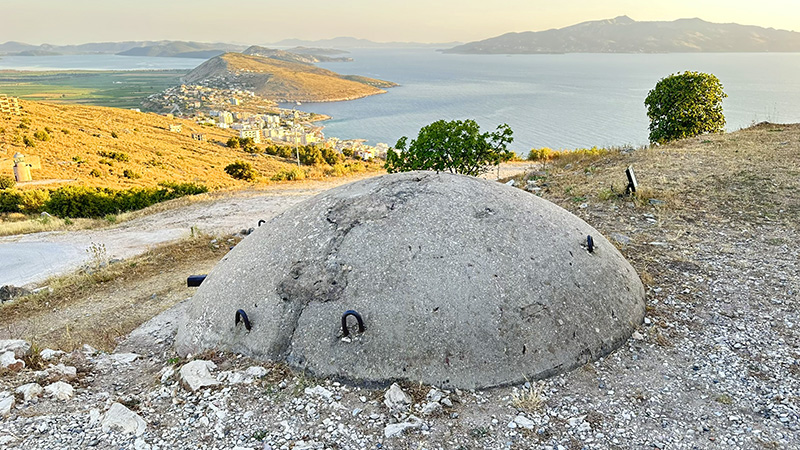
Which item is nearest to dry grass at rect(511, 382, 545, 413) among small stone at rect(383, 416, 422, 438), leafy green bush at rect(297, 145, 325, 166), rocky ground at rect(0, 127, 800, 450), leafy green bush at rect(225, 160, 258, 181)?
rocky ground at rect(0, 127, 800, 450)

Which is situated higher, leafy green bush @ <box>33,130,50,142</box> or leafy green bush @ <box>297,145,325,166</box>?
leafy green bush @ <box>33,130,50,142</box>

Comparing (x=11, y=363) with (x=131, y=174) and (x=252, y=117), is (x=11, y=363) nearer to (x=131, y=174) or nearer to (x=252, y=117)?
(x=131, y=174)

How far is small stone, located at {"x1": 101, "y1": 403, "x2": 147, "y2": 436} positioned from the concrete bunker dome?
3.60 feet

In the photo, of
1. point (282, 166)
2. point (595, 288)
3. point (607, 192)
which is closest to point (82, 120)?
point (282, 166)

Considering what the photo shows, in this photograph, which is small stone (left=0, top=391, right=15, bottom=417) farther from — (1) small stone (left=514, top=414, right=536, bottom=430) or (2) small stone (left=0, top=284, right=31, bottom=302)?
(2) small stone (left=0, top=284, right=31, bottom=302)

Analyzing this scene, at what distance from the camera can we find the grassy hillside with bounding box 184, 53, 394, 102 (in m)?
121

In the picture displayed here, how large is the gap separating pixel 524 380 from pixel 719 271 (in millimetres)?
4059

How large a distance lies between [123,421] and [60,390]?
0.98m

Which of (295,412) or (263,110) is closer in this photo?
(295,412)

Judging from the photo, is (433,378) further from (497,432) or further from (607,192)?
(607,192)

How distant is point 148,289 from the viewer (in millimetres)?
8789

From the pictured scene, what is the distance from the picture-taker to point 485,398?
421cm

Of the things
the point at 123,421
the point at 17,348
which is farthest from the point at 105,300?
the point at 123,421

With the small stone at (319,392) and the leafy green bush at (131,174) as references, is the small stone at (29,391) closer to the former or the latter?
the small stone at (319,392)
